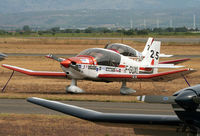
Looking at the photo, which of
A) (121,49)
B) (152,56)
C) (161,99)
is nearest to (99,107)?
(152,56)

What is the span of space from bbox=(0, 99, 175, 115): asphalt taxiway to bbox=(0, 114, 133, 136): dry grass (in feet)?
5.32

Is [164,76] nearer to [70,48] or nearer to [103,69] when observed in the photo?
[103,69]

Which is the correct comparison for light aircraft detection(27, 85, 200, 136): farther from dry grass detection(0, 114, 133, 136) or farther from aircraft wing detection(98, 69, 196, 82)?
aircraft wing detection(98, 69, 196, 82)

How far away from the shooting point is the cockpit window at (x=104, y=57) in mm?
21005

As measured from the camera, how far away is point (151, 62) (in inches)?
909

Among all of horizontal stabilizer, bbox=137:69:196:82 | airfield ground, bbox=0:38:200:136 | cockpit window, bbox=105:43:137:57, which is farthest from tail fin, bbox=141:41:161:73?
horizontal stabilizer, bbox=137:69:196:82

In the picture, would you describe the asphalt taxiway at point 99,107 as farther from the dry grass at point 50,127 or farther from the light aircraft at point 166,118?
the light aircraft at point 166,118

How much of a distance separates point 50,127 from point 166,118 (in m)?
5.88

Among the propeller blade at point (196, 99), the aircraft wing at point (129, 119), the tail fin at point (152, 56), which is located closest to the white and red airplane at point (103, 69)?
the tail fin at point (152, 56)

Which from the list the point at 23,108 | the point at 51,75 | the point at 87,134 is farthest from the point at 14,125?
the point at 51,75

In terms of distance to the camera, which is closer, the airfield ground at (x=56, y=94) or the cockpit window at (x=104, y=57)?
the airfield ground at (x=56, y=94)

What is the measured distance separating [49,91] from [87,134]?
11190mm

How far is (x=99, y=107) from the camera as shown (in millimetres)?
17188

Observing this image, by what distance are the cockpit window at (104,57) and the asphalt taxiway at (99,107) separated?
312cm
